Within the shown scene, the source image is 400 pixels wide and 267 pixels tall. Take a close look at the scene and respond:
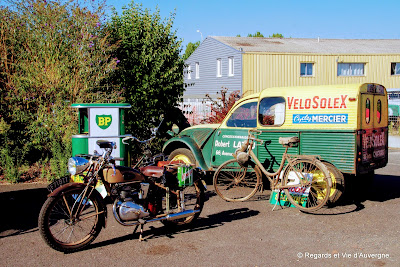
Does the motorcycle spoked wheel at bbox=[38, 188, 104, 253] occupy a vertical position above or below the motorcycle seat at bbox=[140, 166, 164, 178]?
below

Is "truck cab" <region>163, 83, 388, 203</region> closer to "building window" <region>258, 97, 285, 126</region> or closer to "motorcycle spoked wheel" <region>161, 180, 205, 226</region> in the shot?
"building window" <region>258, 97, 285, 126</region>

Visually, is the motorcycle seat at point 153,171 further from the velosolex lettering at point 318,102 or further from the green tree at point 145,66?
the green tree at point 145,66

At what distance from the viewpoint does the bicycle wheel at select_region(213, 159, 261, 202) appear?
775 centimetres

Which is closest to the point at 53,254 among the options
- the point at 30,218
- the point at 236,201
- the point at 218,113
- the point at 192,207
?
the point at 30,218

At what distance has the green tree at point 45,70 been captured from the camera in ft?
32.5

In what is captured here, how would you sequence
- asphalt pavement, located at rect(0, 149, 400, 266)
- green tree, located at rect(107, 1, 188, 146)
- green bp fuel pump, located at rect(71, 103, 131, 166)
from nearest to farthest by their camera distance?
asphalt pavement, located at rect(0, 149, 400, 266) < green bp fuel pump, located at rect(71, 103, 131, 166) < green tree, located at rect(107, 1, 188, 146)

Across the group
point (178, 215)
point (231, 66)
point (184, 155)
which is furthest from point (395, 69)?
point (178, 215)

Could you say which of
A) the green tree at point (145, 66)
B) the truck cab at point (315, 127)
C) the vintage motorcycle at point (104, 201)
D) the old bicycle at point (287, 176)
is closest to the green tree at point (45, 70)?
the green tree at point (145, 66)

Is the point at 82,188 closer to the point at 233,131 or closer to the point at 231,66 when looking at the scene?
the point at 233,131

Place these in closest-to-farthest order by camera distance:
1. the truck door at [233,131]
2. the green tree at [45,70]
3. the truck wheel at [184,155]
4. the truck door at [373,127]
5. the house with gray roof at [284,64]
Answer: the truck door at [373,127] → the truck door at [233,131] → the truck wheel at [184,155] → the green tree at [45,70] → the house with gray roof at [284,64]

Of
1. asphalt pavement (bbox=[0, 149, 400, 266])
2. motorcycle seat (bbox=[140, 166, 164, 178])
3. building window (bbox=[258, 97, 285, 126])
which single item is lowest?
asphalt pavement (bbox=[0, 149, 400, 266])

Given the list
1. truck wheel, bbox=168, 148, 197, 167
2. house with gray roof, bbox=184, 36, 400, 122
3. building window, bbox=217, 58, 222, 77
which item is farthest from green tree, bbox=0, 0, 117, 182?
building window, bbox=217, 58, 222, 77

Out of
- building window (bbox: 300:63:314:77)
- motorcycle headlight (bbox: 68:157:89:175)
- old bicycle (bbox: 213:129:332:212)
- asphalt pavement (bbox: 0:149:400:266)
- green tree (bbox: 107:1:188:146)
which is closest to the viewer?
asphalt pavement (bbox: 0:149:400:266)

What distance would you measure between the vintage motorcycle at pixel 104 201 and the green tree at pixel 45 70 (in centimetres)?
439
